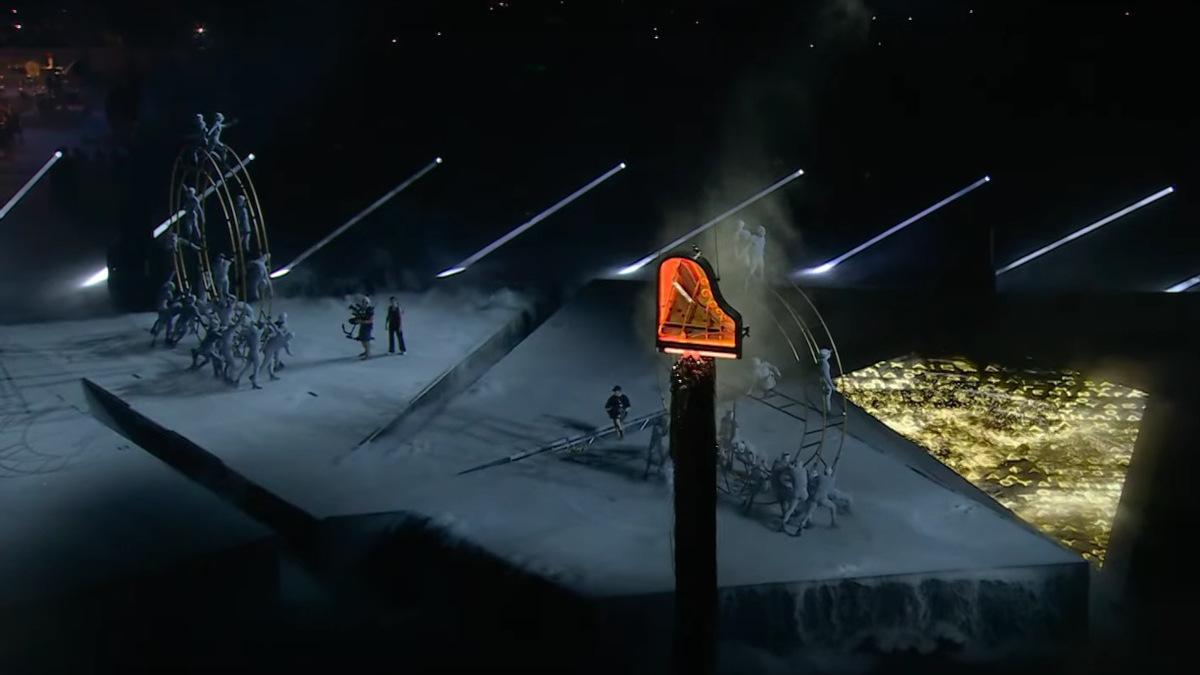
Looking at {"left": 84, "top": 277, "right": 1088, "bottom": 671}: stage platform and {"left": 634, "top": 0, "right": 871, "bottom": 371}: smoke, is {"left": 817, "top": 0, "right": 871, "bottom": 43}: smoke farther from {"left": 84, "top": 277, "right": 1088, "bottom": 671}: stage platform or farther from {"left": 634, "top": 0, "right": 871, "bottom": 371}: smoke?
{"left": 84, "top": 277, "right": 1088, "bottom": 671}: stage platform

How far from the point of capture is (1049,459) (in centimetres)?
1648

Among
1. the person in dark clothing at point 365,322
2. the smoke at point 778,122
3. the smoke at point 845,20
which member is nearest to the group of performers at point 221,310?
the person in dark clothing at point 365,322

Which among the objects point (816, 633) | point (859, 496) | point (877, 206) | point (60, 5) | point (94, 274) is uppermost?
point (60, 5)

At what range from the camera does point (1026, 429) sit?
1736 cm

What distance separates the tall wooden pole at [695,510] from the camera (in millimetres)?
9219

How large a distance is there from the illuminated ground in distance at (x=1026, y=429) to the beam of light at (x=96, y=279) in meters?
19.8

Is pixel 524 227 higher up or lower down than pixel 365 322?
higher up

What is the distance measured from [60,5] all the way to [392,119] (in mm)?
9910

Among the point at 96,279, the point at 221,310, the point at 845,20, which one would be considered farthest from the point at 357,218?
the point at 845,20

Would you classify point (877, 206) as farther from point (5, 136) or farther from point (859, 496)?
point (5, 136)

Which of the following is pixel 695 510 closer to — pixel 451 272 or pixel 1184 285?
pixel 1184 285

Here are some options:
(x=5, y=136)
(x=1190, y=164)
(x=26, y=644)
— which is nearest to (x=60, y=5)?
(x=5, y=136)

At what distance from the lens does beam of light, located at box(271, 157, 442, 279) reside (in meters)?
28.5

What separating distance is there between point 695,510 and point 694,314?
1.82m
